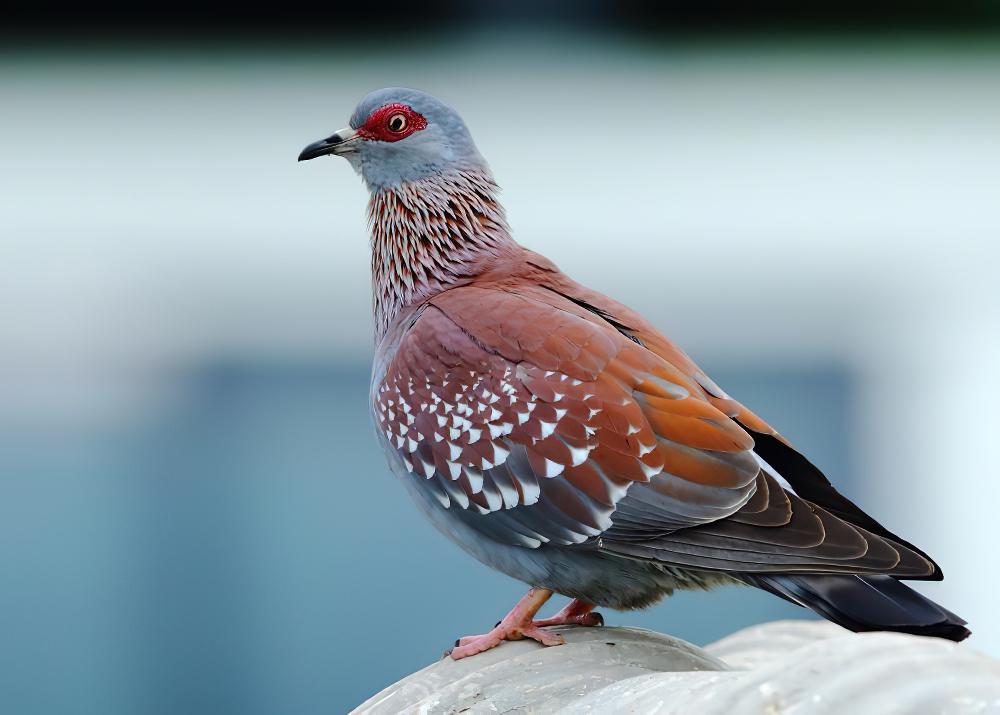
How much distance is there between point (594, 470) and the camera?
2.34 metres

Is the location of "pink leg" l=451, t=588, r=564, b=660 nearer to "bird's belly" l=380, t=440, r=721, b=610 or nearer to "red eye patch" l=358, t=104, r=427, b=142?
"bird's belly" l=380, t=440, r=721, b=610

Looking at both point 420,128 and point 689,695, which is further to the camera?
point 420,128

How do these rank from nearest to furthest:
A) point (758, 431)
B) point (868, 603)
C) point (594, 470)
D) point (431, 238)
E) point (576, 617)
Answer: point (868, 603), point (594, 470), point (758, 431), point (576, 617), point (431, 238)

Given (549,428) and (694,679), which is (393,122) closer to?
(549,428)

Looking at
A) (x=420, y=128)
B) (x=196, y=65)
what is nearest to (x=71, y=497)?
(x=196, y=65)

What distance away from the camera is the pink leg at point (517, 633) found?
2.38 meters

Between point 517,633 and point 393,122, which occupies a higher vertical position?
point 393,122

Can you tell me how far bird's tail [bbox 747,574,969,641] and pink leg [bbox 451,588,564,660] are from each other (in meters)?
0.44

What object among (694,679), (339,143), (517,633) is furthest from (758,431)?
(339,143)

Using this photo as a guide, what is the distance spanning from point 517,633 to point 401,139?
119cm

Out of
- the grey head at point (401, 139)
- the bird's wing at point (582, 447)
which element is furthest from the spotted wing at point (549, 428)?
the grey head at point (401, 139)

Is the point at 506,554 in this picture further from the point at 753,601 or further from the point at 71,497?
the point at 71,497

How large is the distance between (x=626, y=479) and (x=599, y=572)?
201mm

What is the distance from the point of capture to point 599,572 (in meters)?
2.37
